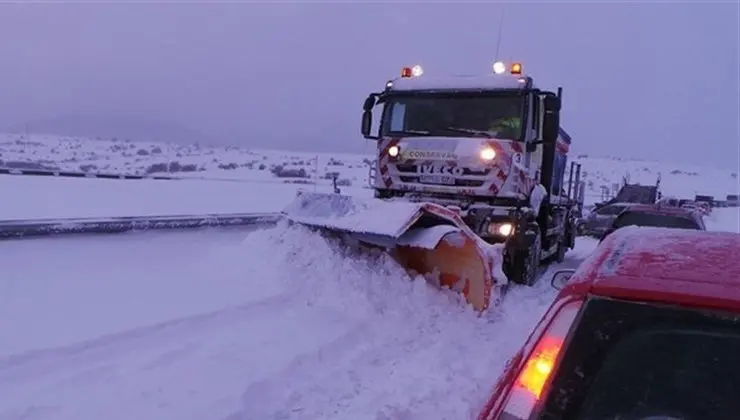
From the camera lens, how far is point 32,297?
584 cm

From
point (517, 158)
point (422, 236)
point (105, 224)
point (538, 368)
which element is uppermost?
point (517, 158)

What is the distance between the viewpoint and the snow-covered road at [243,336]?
158 inches

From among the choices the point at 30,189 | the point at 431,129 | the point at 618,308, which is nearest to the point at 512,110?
the point at 431,129

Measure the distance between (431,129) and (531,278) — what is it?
269 centimetres

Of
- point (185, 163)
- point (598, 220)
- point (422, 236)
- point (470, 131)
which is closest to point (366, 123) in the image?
point (470, 131)

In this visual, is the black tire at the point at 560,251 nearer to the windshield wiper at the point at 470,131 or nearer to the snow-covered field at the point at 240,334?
the snow-covered field at the point at 240,334

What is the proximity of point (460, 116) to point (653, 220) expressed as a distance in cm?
540

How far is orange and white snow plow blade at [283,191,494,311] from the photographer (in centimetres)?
605

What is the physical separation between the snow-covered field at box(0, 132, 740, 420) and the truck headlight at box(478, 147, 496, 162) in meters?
1.87

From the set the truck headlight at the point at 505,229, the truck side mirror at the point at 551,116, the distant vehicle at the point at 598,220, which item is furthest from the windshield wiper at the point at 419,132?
the distant vehicle at the point at 598,220

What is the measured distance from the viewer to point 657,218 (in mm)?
11586

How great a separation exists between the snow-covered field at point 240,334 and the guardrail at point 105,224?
0.19 meters

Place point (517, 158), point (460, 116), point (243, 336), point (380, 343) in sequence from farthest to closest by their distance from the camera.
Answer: point (460, 116)
point (517, 158)
point (380, 343)
point (243, 336)

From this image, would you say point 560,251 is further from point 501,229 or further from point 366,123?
point 366,123
